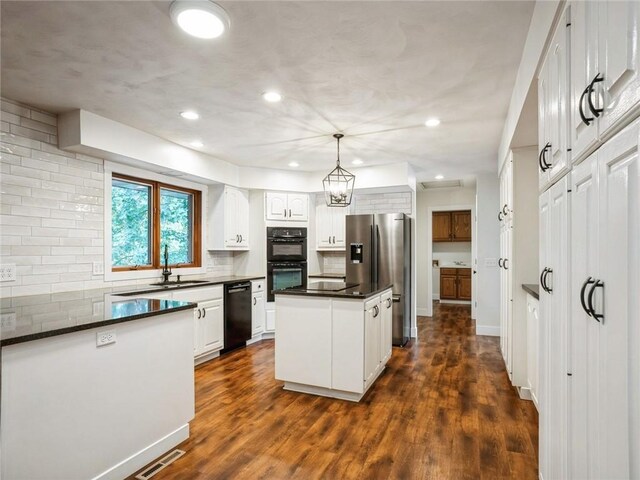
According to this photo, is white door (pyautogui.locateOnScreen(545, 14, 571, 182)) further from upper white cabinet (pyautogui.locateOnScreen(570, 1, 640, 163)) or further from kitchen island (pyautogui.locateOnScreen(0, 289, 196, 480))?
kitchen island (pyautogui.locateOnScreen(0, 289, 196, 480))

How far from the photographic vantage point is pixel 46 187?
3.00 meters

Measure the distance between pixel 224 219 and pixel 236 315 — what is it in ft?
4.23

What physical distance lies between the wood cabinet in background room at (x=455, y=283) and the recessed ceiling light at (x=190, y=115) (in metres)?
6.94

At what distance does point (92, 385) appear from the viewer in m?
1.85

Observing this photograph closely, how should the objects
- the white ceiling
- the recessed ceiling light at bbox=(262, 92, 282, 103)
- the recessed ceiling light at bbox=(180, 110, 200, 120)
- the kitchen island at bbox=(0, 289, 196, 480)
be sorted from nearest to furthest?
the kitchen island at bbox=(0, 289, 196, 480) < the white ceiling < the recessed ceiling light at bbox=(262, 92, 282, 103) < the recessed ceiling light at bbox=(180, 110, 200, 120)

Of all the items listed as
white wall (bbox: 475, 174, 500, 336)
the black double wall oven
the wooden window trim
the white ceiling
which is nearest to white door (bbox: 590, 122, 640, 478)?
the white ceiling

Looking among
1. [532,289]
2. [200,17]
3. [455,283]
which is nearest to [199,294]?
[200,17]

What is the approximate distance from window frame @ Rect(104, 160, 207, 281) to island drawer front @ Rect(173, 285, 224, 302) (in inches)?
20.6

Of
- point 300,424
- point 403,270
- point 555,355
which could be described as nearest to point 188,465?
point 300,424

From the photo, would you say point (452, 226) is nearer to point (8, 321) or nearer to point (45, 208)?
point (45, 208)

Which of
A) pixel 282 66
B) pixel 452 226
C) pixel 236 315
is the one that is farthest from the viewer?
pixel 452 226

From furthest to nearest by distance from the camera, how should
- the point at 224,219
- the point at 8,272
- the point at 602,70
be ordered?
the point at 224,219 < the point at 8,272 < the point at 602,70

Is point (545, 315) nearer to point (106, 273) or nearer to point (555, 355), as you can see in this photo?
point (555, 355)

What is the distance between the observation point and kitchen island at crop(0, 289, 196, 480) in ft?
5.11
